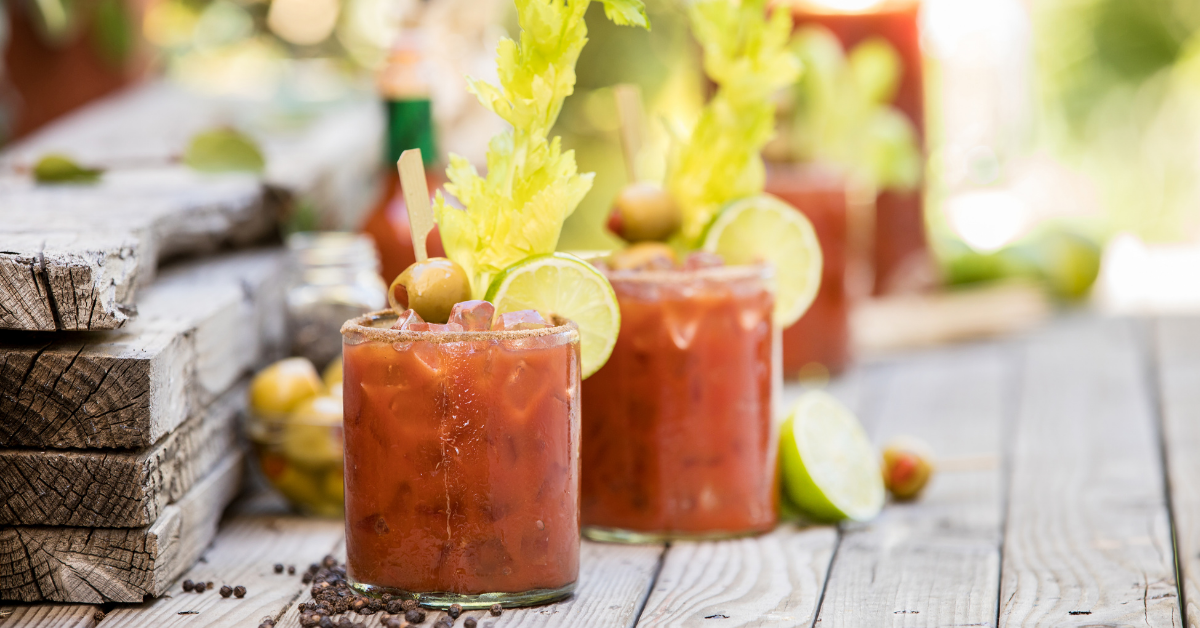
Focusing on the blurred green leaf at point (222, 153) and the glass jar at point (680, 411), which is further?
the blurred green leaf at point (222, 153)

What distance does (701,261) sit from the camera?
177cm

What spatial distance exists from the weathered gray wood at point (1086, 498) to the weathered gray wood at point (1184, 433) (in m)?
0.02

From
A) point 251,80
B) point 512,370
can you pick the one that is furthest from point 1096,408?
point 251,80

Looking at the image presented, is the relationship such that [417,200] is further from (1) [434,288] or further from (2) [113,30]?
(2) [113,30]

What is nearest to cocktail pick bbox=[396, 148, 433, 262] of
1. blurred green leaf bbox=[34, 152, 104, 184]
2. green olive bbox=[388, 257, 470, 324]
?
green olive bbox=[388, 257, 470, 324]

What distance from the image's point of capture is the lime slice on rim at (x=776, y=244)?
185cm

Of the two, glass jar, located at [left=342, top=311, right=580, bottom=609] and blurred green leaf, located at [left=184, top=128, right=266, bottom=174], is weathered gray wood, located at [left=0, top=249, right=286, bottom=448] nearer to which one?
glass jar, located at [left=342, top=311, right=580, bottom=609]

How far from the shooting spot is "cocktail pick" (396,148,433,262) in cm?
151

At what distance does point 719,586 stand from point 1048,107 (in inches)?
203

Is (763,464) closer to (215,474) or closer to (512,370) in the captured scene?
(512,370)

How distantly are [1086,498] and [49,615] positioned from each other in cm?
148

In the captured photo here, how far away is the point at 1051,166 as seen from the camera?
20.1 feet

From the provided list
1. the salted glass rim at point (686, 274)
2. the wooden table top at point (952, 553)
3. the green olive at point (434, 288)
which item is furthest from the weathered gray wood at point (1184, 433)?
the green olive at point (434, 288)

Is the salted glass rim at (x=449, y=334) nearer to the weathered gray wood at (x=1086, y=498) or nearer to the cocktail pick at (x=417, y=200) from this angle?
the cocktail pick at (x=417, y=200)
